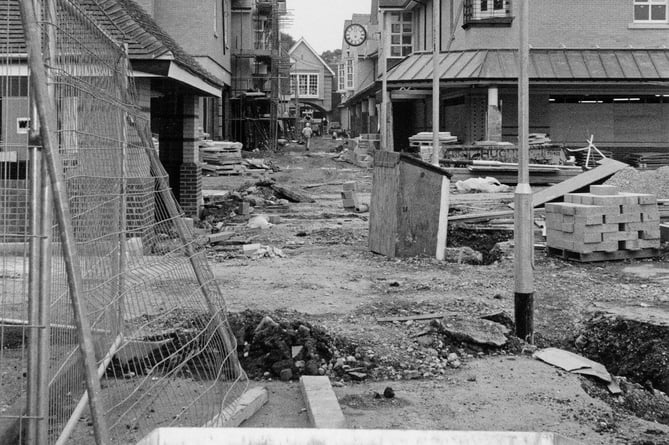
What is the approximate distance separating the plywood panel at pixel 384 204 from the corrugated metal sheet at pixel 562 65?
18326mm

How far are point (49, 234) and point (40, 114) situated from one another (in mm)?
527

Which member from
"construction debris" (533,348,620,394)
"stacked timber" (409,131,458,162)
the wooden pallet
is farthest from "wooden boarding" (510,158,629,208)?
"stacked timber" (409,131,458,162)

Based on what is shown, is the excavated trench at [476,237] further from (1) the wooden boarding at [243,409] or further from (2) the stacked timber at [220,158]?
(2) the stacked timber at [220,158]

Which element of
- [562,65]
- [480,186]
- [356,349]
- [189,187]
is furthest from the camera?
[562,65]

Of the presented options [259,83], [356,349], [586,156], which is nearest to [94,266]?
[356,349]

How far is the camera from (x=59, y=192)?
3.85m

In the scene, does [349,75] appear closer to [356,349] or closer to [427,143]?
[427,143]

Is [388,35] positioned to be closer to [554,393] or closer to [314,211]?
[314,211]

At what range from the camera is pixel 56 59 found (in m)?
4.30

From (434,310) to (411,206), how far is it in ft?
13.3

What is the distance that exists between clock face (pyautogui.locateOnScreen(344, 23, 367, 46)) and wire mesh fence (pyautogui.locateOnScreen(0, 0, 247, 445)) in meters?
55.9

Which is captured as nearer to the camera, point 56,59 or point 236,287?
point 56,59

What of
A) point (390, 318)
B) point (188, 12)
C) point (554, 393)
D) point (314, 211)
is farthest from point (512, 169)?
point (554, 393)

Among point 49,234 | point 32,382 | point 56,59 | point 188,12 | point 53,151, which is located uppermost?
point 188,12
